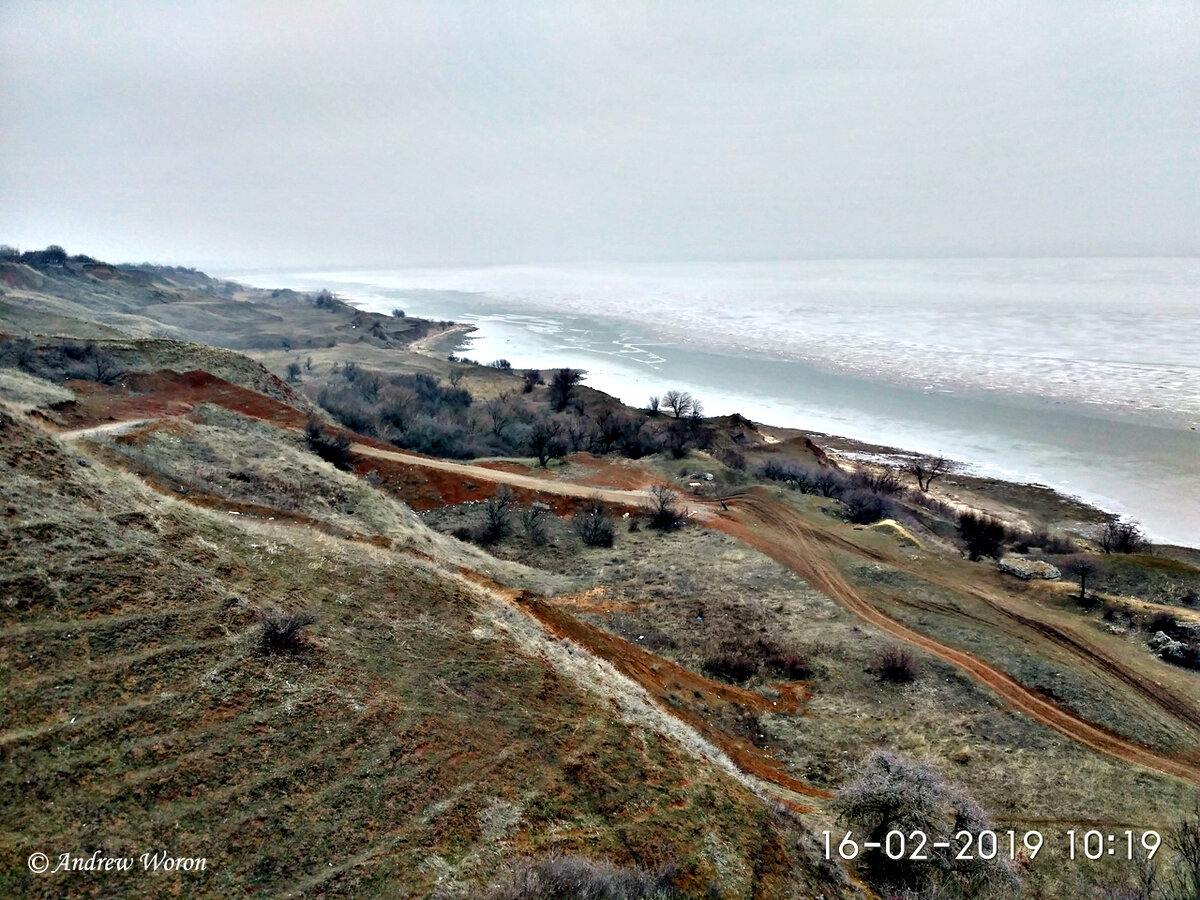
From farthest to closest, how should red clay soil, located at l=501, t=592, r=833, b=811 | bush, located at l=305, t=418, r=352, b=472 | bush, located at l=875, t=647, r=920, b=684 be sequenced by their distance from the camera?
bush, located at l=305, t=418, r=352, b=472
bush, located at l=875, t=647, r=920, b=684
red clay soil, located at l=501, t=592, r=833, b=811

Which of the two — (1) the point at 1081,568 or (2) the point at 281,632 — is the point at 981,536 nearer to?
(1) the point at 1081,568

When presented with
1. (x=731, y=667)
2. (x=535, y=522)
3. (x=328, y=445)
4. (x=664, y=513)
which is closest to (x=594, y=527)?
(x=535, y=522)

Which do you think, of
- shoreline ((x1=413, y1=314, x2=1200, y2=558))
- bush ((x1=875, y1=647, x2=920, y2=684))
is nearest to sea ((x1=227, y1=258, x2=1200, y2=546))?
shoreline ((x1=413, y1=314, x2=1200, y2=558))

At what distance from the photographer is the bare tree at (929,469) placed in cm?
3994

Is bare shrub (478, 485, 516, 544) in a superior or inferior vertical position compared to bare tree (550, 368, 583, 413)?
inferior

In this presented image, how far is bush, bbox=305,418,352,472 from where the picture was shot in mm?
27656

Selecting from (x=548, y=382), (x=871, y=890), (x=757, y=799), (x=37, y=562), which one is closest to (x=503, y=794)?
(x=757, y=799)

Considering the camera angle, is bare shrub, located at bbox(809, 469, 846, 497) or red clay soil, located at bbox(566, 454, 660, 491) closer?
red clay soil, located at bbox(566, 454, 660, 491)

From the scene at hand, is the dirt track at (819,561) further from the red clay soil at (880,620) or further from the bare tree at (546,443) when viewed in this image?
the bare tree at (546,443)

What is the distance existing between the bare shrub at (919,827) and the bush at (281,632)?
9.66 metres

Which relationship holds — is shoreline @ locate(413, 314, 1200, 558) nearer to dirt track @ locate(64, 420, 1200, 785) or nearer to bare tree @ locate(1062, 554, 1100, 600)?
bare tree @ locate(1062, 554, 1100, 600)

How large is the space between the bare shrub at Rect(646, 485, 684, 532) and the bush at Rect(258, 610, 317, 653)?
18.6 m

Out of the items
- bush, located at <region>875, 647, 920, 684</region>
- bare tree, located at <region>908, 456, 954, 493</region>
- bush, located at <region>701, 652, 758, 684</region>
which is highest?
bare tree, located at <region>908, 456, 954, 493</region>

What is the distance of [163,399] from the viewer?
2808 cm
